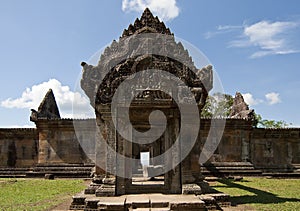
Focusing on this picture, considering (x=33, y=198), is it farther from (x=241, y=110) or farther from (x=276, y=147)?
(x=241, y=110)

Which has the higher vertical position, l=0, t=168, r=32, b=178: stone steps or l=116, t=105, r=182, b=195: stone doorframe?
l=116, t=105, r=182, b=195: stone doorframe

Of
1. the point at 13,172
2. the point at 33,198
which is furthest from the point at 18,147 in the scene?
the point at 33,198

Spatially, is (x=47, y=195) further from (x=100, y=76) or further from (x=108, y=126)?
(x=100, y=76)

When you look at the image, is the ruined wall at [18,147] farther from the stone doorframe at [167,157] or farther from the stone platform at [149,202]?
the stone platform at [149,202]

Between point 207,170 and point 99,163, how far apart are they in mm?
10449

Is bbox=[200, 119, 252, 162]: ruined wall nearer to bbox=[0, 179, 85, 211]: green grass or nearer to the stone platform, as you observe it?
bbox=[0, 179, 85, 211]: green grass

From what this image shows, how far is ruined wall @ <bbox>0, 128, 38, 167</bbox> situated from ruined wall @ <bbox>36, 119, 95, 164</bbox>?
4.18 ft

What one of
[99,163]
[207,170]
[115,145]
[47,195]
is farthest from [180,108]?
[207,170]

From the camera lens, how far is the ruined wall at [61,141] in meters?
18.3

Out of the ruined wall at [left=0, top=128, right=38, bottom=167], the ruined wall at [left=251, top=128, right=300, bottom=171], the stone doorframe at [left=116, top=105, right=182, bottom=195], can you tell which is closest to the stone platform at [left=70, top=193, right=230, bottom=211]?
the stone doorframe at [left=116, top=105, right=182, bottom=195]

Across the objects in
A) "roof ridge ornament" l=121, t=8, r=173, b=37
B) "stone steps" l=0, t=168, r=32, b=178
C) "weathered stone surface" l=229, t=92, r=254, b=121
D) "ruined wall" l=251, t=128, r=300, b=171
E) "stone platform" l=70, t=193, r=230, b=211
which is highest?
"roof ridge ornament" l=121, t=8, r=173, b=37

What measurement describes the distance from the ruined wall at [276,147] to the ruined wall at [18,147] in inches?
545

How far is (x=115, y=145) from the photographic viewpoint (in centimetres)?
846

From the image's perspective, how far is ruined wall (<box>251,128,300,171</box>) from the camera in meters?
19.3
